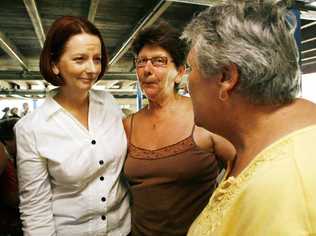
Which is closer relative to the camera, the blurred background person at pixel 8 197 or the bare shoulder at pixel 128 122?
the blurred background person at pixel 8 197

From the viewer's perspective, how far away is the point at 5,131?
1981 mm

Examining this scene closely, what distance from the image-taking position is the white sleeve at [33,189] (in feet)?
4.56

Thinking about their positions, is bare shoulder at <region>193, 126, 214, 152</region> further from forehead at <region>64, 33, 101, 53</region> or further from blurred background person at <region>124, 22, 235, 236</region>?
forehead at <region>64, 33, 101, 53</region>

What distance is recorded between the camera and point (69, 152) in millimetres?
1433

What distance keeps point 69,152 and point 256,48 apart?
946 millimetres

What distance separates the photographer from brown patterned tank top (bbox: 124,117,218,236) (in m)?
1.55

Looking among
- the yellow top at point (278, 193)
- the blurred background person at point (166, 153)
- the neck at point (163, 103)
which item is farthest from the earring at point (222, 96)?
the neck at point (163, 103)

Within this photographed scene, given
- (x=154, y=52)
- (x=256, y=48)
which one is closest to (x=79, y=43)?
(x=154, y=52)

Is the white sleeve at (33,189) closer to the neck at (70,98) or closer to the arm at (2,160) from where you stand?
the arm at (2,160)

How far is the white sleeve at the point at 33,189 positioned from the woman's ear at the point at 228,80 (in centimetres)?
88

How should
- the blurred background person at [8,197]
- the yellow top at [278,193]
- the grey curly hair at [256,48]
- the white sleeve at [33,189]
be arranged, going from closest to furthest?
the yellow top at [278,193] → the grey curly hair at [256,48] → the white sleeve at [33,189] → the blurred background person at [8,197]

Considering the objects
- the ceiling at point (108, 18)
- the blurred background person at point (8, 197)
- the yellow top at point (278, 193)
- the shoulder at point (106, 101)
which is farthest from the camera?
the ceiling at point (108, 18)

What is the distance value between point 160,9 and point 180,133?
2.22 m

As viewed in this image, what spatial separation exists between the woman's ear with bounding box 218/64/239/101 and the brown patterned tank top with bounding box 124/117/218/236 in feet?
2.37
